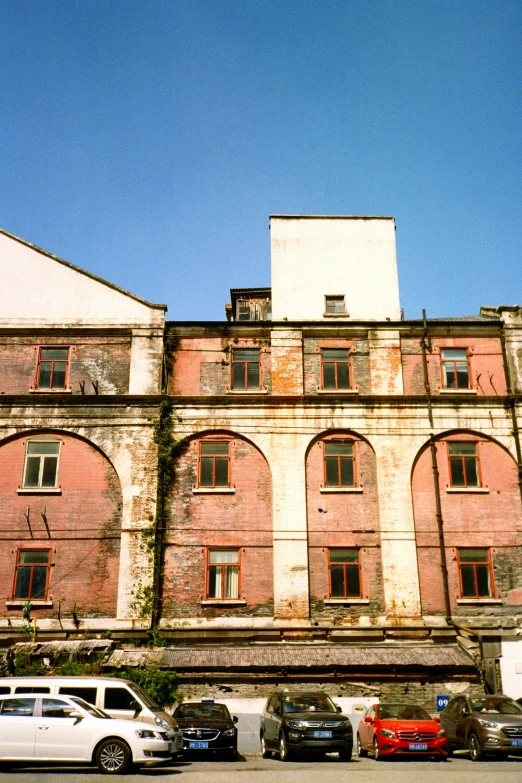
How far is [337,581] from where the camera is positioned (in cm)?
2922

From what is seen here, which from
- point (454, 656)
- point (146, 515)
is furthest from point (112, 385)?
point (454, 656)

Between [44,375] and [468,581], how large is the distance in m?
18.3

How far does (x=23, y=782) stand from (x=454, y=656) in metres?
16.8

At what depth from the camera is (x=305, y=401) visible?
31.1 metres

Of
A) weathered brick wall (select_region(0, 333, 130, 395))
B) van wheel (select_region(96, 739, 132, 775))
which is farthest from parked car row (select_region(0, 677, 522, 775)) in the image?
weathered brick wall (select_region(0, 333, 130, 395))

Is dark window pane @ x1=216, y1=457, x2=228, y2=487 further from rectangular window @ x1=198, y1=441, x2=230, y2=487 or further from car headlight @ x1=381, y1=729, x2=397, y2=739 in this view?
car headlight @ x1=381, y1=729, x2=397, y2=739

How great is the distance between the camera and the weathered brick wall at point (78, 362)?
A: 31.3m

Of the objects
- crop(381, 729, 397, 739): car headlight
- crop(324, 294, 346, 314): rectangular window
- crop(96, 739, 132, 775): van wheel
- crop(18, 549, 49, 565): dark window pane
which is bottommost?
crop(96, 739, 132, 775): van wheel

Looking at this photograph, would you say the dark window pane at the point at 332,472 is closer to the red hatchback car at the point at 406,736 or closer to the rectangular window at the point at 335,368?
the rectangular window at the point at 335,368

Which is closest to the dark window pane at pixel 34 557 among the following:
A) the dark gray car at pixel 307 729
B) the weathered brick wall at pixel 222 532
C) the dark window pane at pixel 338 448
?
the weathered brick wall at pixel 222 532

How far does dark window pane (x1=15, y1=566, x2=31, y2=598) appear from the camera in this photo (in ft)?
93.8

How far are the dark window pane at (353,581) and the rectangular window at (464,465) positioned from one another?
16.9ft

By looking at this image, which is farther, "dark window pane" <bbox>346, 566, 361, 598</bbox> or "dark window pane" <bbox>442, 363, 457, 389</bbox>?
"dark window pane" <bbox>442, 363, 457, 389</bbox>

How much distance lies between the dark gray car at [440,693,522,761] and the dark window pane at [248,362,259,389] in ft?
46.7
